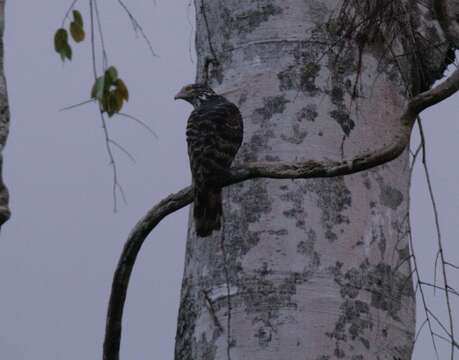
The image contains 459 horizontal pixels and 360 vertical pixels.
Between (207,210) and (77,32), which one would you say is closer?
(77,32)

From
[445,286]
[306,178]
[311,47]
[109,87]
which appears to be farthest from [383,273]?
[109,87]

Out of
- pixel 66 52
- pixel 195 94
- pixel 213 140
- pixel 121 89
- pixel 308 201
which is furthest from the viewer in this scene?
pixel 195 94

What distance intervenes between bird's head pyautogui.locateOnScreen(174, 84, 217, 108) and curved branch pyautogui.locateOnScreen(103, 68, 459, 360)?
67 cm

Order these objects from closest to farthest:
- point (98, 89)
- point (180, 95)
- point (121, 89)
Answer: point (98, 89)
point (121, 89)
point (180, 95)

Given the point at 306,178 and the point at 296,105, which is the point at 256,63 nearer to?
the point at 296,105

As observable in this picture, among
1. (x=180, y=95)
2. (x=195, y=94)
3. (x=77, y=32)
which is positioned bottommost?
(x=77, y=32)

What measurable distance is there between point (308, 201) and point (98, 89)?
88cm

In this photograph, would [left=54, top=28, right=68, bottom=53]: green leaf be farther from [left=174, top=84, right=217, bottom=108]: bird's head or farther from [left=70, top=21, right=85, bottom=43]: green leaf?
[left=174, top=84, right=217, bottom=108]: bird's head

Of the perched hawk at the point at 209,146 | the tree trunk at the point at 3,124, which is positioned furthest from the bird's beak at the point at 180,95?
the tree trunk at the point at 3,124

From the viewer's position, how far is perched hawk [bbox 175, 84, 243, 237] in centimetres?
424

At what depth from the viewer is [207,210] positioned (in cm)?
417

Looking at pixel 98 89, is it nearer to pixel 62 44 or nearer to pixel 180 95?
pixel 62 44

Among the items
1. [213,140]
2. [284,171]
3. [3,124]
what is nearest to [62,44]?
[284,171]

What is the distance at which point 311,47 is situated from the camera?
4.38 metres
